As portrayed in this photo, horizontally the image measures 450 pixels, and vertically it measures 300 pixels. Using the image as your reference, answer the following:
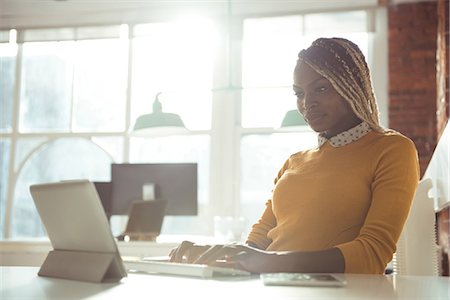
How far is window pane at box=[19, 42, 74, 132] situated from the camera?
17.6ft

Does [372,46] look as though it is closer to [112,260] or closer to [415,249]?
[415,249]

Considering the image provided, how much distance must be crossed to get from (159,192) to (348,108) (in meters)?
2.56

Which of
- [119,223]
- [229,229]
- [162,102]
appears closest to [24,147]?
[119,223]

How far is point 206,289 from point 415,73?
4.17 metres

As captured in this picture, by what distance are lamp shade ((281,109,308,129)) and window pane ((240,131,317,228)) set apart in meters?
1.07

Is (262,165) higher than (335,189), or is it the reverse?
(262,165)

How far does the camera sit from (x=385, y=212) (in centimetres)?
135

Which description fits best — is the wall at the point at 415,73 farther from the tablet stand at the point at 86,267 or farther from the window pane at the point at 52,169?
the tablet stand at the point at 86,267

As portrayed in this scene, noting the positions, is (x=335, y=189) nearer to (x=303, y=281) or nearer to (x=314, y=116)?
(x=314, y=116)

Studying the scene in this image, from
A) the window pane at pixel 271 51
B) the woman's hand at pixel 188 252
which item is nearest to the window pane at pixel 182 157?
the window pane at pixel 271 51

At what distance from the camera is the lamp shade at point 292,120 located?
3.73 meters

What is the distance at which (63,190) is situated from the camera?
106 centimetres

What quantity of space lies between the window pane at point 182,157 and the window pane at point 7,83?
1.27 m

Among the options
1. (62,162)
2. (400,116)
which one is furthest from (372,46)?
(62,162)
